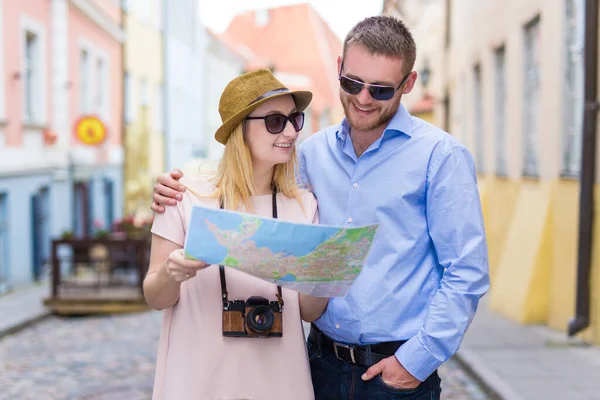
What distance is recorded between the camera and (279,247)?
2.23 metres

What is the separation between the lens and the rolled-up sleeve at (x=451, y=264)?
8.52ft

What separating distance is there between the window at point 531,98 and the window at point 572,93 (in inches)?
63.6

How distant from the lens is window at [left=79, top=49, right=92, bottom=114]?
1912 centimetres

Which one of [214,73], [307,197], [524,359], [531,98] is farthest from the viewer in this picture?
[214,73]

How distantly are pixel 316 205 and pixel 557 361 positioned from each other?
552 cm

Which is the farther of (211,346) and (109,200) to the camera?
(109,200)

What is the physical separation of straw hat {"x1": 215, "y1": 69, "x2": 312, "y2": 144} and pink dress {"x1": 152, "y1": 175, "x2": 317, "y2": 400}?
0.64 feet

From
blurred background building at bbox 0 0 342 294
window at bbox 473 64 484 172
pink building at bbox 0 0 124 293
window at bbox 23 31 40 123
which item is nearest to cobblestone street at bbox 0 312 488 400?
blurred background building at bbox 0 0 342 294

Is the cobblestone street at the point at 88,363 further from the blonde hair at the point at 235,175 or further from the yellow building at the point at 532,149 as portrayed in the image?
the blonde hair at the point at 235,175

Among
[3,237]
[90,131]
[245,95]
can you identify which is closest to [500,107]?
[90,131]

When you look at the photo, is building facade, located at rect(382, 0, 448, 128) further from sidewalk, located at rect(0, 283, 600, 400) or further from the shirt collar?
the shirt collar

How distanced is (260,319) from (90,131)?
14804mm

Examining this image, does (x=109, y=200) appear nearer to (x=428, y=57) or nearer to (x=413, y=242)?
(x=428, y=57)

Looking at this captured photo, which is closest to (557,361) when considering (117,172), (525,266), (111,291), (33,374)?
(525,266)
